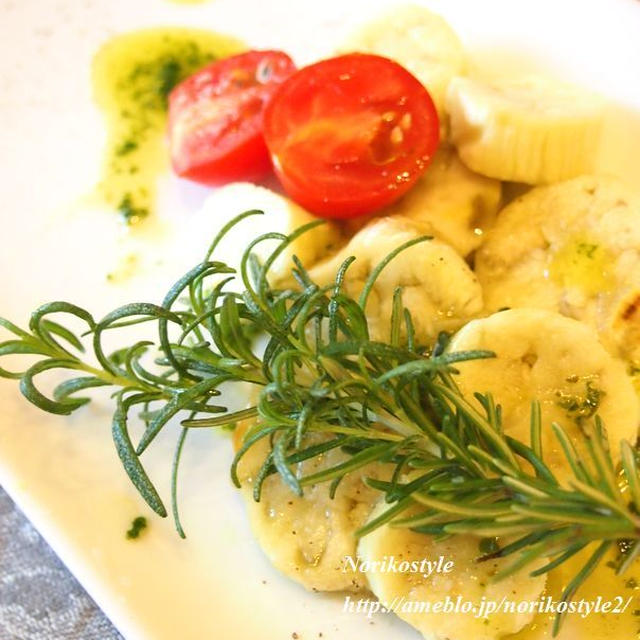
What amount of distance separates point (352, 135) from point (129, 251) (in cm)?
66

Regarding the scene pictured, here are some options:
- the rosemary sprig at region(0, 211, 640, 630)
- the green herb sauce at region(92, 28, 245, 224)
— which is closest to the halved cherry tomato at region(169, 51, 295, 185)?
the green herb sauce at region(92, 28, 245, 224)

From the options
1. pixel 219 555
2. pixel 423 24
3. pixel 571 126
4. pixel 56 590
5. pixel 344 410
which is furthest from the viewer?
pixel 423 24

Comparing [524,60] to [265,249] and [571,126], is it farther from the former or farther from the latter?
[265,249]

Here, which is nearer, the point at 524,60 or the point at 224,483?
the point at 224,483

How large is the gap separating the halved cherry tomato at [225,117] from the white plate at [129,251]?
11 centimetres

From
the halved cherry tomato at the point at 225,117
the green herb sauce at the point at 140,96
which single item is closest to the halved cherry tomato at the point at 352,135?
the halved cherry tomato at the point at 225,117

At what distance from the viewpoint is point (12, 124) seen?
2191 millimetres

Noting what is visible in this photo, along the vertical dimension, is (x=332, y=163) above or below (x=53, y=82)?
below

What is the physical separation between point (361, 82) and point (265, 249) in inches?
19.0

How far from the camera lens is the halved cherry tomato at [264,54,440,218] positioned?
1.78 m

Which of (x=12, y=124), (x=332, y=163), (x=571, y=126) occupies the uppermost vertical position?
(x=12, y=124)

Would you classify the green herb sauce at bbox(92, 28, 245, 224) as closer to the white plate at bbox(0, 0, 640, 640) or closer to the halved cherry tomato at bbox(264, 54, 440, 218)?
the white plate at bbox(0, 0, 640, 640)

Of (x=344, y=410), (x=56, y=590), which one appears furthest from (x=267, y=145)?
(x=56, y=590)

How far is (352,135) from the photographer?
1.81m
